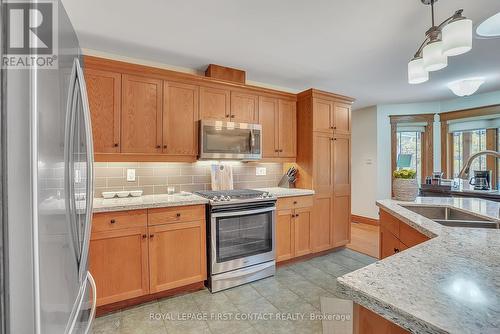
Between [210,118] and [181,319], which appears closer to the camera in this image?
[181,319]

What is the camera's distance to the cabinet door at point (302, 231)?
3051mm

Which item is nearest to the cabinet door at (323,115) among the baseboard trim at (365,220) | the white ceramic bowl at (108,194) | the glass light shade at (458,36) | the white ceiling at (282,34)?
the white ceiling at (282,34)

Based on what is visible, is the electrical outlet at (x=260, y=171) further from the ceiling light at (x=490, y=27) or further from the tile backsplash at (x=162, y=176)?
the ceiling light at (x=490, y=27)

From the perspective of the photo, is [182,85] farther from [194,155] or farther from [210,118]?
[194,155]

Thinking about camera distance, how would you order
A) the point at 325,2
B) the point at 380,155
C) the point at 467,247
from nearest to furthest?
the point at 467,247
the point at 325,2
the point at 380,155

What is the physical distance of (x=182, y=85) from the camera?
2.64 metres

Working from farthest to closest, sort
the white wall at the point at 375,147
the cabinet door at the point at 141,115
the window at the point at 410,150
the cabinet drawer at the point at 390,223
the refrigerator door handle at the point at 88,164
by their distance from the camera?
the window at the point at 410,150, the white wall at the point at 375,147, the cabinet door at the point at 141,115, the cabinet drawer at the point at 390,223, the refrigerator door handle at the point at 88,164

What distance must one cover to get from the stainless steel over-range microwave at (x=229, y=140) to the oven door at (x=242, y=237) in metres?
0.65

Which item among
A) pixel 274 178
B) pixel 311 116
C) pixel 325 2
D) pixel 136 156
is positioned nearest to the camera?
pixel 325 2

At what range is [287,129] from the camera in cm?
338

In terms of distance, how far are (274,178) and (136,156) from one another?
1.92 metres

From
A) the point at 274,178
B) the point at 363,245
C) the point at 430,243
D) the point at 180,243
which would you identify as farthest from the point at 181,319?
the point at 363,245

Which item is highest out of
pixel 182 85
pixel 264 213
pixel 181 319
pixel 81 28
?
pixel 81 28

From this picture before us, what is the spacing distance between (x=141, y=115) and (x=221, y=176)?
3.76 feet
